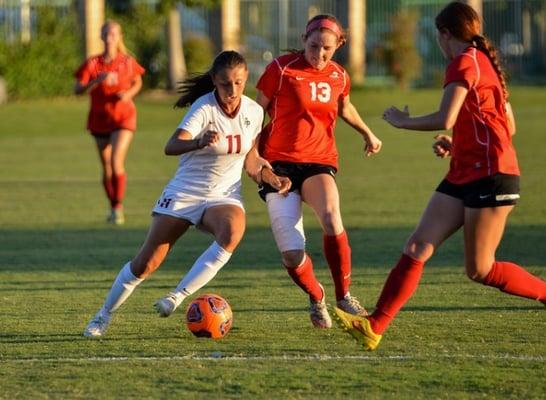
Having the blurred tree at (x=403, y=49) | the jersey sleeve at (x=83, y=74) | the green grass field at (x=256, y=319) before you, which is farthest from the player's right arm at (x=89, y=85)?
the blurred tree at (x=403, y=49)

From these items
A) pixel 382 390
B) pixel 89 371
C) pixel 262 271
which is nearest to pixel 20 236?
pixel 262 271

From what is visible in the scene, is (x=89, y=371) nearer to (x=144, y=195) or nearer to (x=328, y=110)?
(x=328, y=110)

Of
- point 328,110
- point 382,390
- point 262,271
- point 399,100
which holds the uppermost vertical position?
point 328,110

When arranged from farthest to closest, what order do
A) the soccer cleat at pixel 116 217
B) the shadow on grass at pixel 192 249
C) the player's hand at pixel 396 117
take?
the soccer cleat at pixel 116 217 → the shadow on grass at pixel 192 249 → the player's hand at pixel 396 117

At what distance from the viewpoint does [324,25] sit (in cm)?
919

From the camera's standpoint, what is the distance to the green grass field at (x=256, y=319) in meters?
7.31

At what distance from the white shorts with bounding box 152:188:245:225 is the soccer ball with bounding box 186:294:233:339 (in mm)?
541

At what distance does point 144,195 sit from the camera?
20.1 metres

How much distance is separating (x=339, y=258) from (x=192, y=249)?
16.4 ft

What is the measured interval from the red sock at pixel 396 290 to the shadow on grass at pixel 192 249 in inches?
147

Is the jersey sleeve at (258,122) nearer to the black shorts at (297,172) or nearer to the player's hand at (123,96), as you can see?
the black shorts at (297,172)

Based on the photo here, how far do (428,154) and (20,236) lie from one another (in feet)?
42.6

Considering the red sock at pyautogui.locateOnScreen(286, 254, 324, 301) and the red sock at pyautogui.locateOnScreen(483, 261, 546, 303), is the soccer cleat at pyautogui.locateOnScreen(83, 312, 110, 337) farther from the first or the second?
the red sock at pyautogui.locateOnScreen(483, 261, 546, 303)

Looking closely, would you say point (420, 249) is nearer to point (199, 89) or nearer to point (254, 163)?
point (254, 163)
